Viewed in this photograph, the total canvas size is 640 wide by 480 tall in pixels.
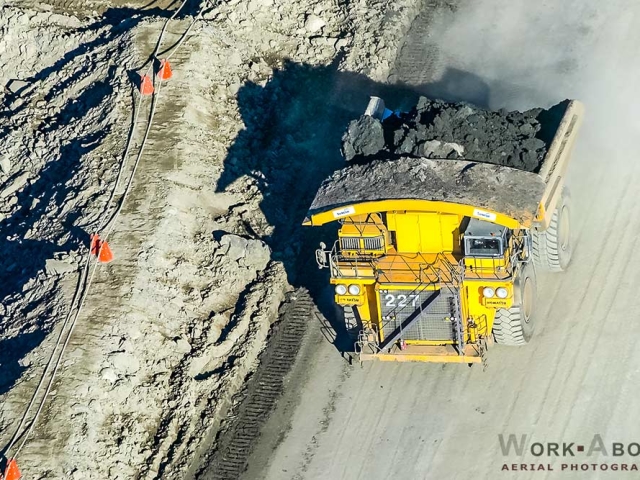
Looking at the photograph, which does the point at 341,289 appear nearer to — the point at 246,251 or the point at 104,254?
the point at 246,251

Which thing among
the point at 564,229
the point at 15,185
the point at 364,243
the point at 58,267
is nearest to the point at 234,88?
the point at 15,185

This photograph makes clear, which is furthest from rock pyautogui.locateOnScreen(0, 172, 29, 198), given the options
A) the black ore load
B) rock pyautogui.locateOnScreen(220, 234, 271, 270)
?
the black ore load

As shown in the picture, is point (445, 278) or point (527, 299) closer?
point (445, 278)

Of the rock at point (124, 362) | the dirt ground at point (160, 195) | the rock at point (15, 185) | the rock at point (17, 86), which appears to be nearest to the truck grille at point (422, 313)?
the dirt ground at point (160, 195)

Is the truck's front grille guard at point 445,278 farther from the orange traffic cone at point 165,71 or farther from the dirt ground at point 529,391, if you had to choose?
the orange traffic cone at point 165,71

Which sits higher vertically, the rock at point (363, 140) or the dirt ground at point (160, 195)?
the rock at point (363, 140)

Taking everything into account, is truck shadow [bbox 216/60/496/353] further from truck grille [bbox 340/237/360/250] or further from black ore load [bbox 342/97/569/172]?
black ore load [bbox 342/97/569/172]
